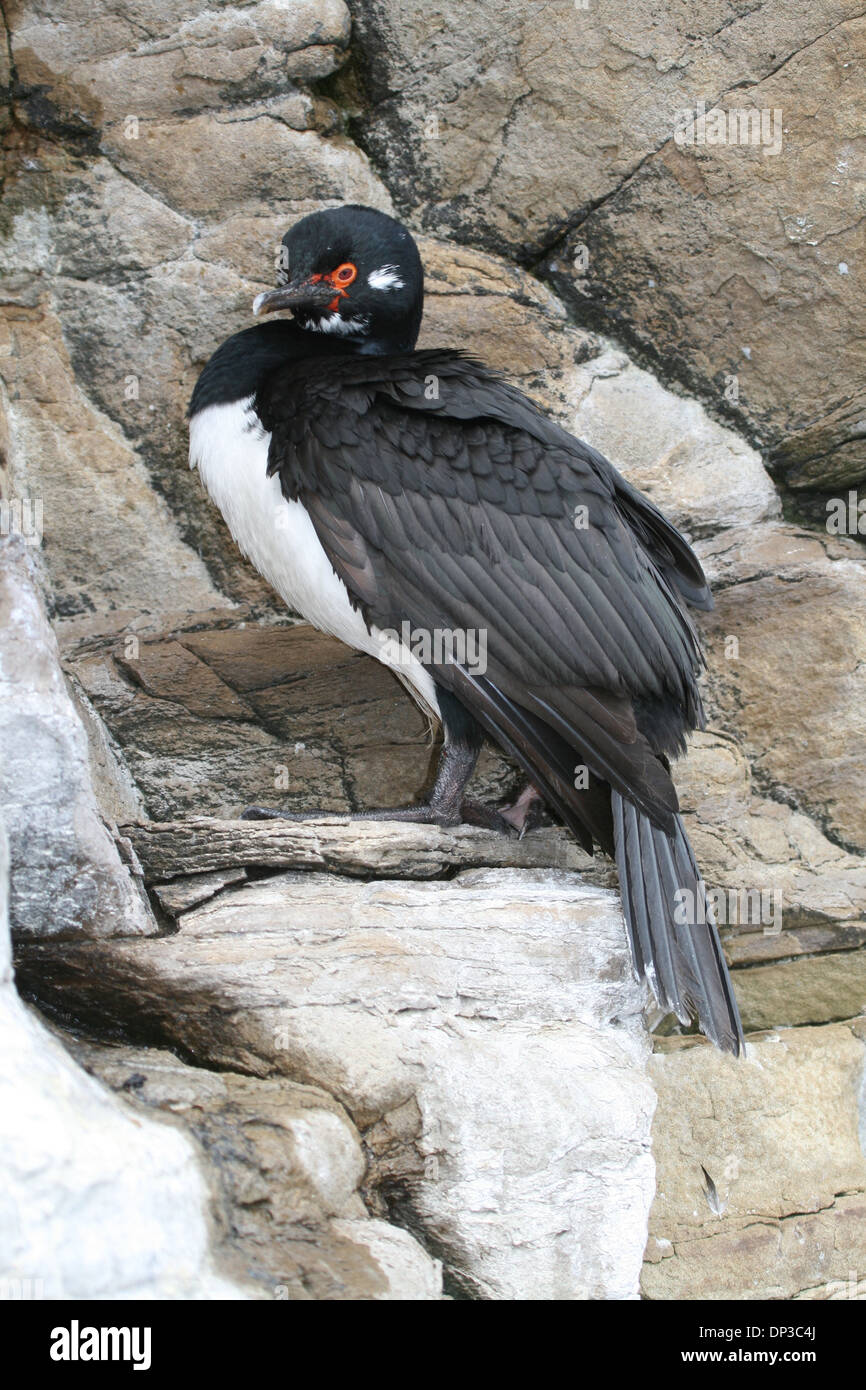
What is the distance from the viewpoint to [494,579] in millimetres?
3719

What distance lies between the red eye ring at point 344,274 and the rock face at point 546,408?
0.57 meters

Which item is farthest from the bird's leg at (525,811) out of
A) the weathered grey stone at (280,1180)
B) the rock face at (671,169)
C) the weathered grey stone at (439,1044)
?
the rock face at (671,169)

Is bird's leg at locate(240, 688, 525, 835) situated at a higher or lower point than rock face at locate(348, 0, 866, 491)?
lower

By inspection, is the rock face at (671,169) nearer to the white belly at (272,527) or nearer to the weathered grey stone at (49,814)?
the white belly at (272,527)

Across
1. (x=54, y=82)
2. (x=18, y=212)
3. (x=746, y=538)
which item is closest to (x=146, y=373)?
(x=18, y=212)

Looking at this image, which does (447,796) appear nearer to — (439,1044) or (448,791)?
(448,791)

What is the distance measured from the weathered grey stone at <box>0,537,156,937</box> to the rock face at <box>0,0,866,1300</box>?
0.43 ft

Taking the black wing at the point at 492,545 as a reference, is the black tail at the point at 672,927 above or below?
below

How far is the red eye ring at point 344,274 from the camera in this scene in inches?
165

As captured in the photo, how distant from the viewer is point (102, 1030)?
3.23 m

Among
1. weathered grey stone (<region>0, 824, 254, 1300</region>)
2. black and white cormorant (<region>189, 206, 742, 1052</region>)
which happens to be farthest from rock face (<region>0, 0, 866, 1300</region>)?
weathered grey stone (<region>0, 824, 254, 1300</region>)

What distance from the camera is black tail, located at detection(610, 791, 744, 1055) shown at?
3.55 meters

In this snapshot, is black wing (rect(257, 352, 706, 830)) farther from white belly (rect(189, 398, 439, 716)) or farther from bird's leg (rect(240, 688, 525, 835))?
bird's leg (rect(240, 688, 525, 835))

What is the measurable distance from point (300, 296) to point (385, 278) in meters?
0.30
